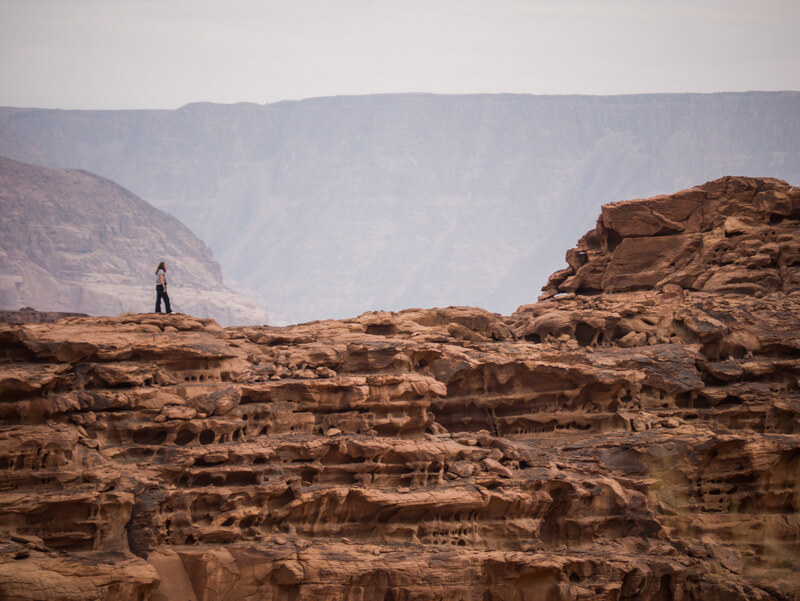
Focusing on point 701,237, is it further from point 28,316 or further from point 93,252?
point 93,252

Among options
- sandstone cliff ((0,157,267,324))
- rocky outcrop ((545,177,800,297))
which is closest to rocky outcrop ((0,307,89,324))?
sandstone cliff ((0,157,267,324))

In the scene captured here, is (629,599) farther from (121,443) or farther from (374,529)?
(121,443)

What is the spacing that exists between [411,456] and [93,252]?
53.1m

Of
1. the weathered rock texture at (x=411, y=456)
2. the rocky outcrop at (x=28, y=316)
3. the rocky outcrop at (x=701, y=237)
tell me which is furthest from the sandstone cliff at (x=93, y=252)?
the weathered rock texture at (x=411, y=456)

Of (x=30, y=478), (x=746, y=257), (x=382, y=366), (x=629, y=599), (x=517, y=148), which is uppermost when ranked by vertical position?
(x=517, y=148)

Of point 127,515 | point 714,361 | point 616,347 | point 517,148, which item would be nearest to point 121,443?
point 127,515

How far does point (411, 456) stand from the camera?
3575 cm

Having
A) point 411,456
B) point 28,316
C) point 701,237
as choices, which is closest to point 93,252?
point 28,316

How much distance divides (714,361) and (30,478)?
3068 cm

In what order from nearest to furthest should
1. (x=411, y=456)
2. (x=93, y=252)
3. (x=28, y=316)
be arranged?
(x=411, y=456) → (x=28, y=316) → (x=93, y=252)

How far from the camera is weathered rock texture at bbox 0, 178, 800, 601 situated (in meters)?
31.2

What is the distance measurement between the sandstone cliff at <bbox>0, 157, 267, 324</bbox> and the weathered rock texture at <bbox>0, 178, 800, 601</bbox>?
116ft

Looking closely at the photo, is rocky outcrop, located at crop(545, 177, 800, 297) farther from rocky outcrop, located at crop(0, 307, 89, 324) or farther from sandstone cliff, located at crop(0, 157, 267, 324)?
sandstone cliff, located at crop(0, 157, 267, 324)

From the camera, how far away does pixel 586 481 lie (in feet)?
121
